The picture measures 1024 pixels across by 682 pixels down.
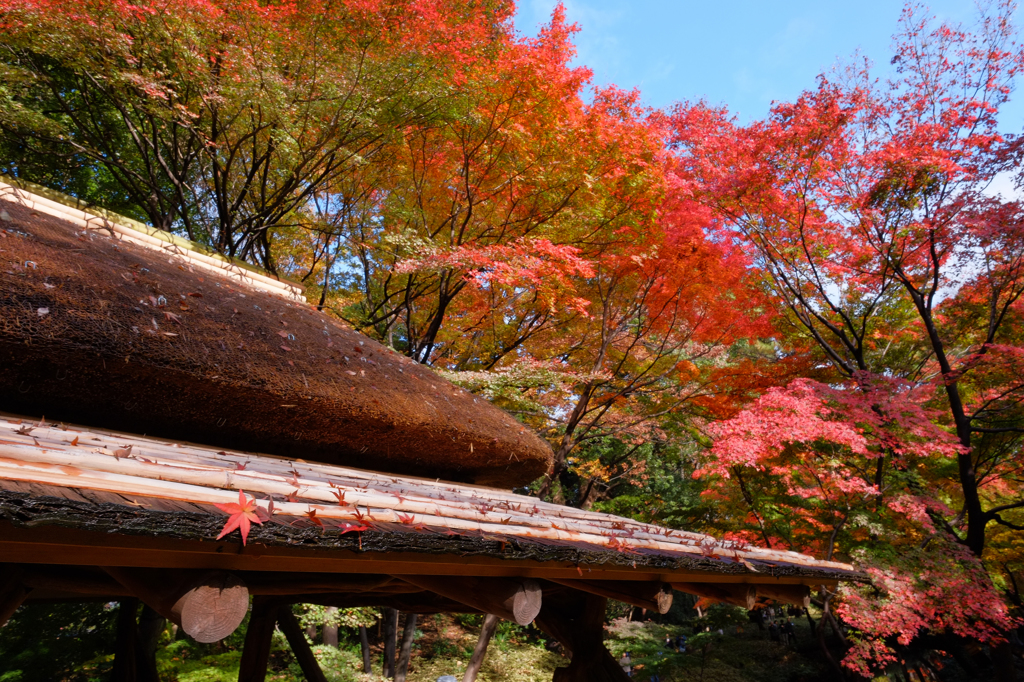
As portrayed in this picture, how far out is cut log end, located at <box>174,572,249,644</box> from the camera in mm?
1451

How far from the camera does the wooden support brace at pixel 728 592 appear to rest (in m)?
3.58

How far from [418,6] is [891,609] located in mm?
10114

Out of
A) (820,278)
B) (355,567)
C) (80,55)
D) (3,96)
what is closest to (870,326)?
(820,278)

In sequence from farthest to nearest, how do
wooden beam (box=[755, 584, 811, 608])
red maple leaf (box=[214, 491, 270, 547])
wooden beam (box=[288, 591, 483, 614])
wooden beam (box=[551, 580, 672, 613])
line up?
1. wooden beam (box=[288, 591, 483, 614])
2. wooden beam (box=[755, 584, 811, 608])
3. wooden beam (box=[551, 580, 672, 613])
4. red maple leaf (box=[214, 491, 270, 547])

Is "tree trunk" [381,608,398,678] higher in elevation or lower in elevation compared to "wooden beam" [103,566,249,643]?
lower

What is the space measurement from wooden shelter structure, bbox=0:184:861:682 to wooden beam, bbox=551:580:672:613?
2 cm

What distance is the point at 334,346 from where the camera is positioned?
4.39 m

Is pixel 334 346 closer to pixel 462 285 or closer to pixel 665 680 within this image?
pixel 462 285

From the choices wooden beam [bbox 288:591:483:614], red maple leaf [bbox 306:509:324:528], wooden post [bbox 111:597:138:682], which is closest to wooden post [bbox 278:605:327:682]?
wooden beam [bbox 288:591:483:614]

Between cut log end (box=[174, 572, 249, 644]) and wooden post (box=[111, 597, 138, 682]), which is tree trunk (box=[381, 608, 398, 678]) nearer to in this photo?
wooden post (box=[111, 597, 138, 682])

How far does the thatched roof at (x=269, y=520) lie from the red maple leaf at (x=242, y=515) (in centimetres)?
3

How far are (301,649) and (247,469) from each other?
15.7 feet

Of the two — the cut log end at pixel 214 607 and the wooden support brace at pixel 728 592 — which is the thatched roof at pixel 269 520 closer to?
the cut log end at pixel 214 607

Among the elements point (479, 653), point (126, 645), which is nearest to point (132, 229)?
point (126, 645)
